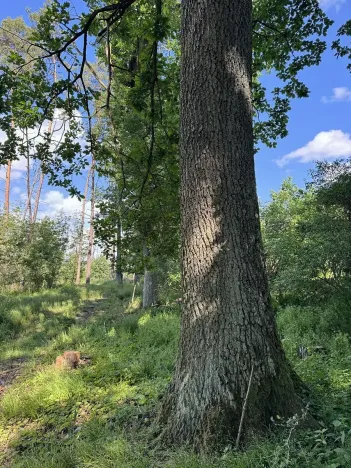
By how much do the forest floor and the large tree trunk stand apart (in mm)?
232

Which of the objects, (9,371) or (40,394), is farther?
(9,371)

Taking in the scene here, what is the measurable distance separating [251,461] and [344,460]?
55 centimetres

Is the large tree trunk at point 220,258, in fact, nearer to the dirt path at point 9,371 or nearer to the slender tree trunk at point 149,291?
the dirt path at point 9,371

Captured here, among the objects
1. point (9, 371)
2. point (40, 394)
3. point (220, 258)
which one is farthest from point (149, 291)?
point (220, 258)

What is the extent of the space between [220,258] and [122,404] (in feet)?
7.19

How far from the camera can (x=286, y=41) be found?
516cm

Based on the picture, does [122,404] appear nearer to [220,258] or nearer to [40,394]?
[40,394]

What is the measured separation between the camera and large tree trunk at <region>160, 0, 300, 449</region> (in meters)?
2.33

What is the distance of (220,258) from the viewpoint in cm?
244

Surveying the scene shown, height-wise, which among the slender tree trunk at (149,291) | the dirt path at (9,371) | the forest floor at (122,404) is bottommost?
the dirt path at (9,371)

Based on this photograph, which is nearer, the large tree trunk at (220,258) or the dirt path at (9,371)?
the large tree trunk at (220,258)

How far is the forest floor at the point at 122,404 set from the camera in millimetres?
2084

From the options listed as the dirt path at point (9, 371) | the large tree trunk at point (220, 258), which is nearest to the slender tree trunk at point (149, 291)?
the dirt path at point (9, 371)

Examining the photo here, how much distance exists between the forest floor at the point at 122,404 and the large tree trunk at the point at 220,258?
23 cm
